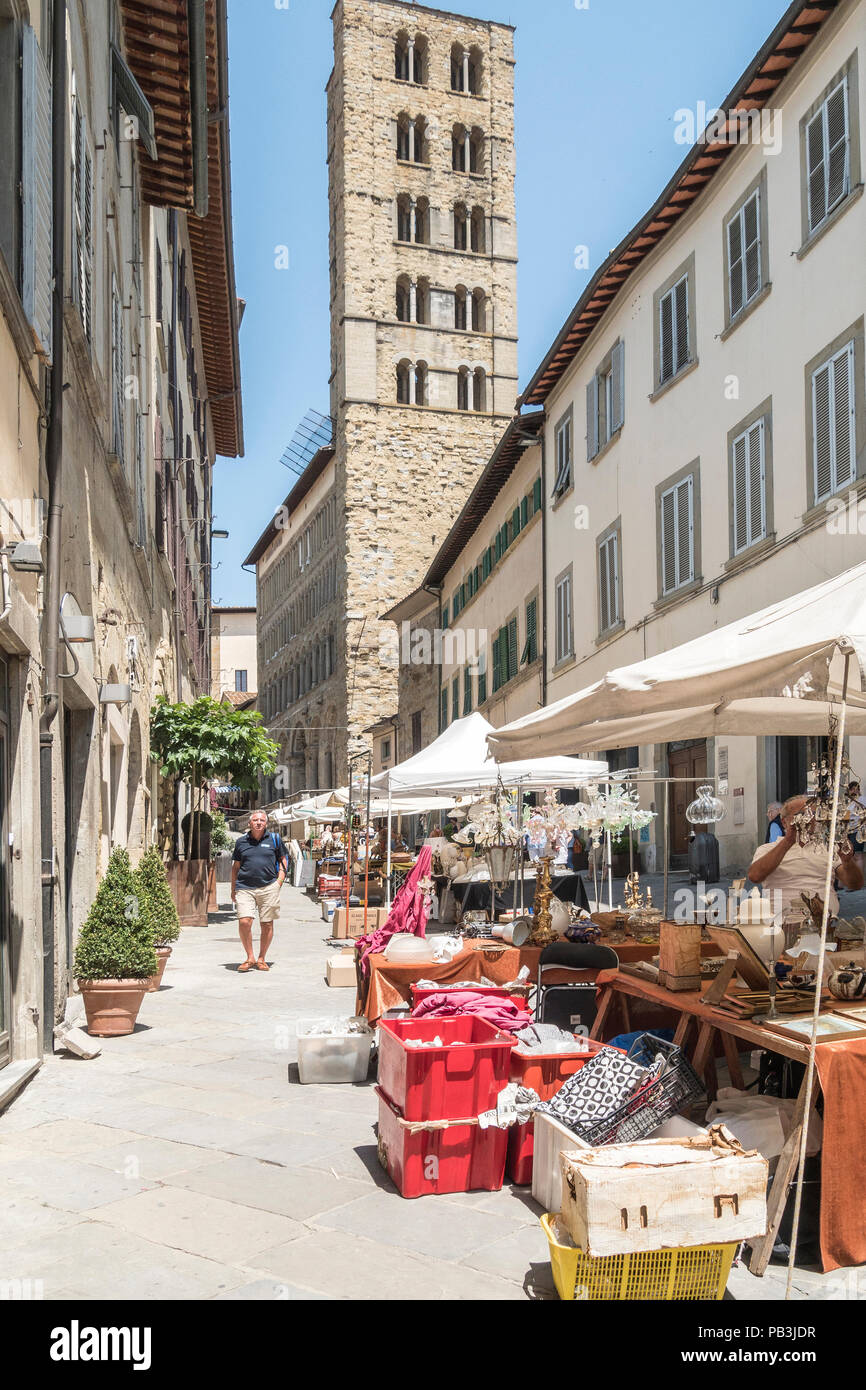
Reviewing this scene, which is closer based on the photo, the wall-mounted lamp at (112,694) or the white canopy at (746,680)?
the white canopy at (746,680)

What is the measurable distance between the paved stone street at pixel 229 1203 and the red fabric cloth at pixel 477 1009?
63 cm

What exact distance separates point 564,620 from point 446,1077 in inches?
741

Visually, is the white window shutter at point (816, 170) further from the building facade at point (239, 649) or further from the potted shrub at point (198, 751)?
the building facade at point (239, 649)

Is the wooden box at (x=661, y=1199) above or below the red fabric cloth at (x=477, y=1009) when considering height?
below

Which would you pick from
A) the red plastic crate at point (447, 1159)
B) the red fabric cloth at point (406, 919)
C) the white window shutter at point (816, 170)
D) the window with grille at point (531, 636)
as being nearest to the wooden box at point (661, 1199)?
the red plastic crate at point (447, 1159)

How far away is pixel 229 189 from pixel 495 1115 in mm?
16131

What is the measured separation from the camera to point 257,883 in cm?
1209

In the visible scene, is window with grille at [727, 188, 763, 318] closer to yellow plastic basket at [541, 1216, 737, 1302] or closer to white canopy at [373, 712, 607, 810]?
white canopy at [373, 712, 607, 810]

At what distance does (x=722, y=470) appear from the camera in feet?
51.5

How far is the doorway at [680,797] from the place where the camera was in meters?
18.1

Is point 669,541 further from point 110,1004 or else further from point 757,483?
point 110,1004
